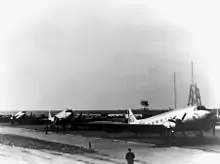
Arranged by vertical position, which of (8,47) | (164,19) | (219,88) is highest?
(164,19)

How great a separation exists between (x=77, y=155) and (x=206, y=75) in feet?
40.6

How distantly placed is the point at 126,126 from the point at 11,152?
49.1 ft

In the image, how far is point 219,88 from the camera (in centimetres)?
2198

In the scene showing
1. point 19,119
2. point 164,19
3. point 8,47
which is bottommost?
point 19,119

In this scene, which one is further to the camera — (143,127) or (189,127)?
(143,127)

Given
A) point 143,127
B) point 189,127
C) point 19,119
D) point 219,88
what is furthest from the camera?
→ point 19,119

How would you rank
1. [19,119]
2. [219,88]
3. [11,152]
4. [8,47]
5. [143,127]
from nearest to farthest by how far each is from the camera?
[219,88], [8,47], [11,152], [143,127], [19,119]

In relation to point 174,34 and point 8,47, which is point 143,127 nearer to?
point 174,34

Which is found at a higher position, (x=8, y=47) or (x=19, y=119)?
(x=8, y=47)

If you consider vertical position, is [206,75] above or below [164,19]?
below

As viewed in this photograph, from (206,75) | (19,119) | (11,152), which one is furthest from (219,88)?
(19,119)

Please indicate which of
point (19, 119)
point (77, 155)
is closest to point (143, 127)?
point (77, 155)

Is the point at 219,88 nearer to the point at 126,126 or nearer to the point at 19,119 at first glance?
the point at 126,126

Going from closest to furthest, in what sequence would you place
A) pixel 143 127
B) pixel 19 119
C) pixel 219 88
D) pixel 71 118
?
pixel 219 88 → pixel 143 127 → pixel 71 118 → pixel 19 119
